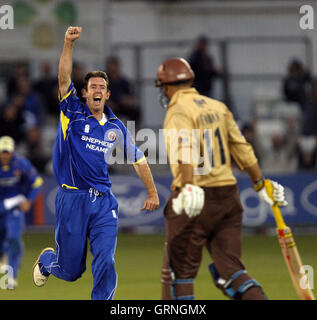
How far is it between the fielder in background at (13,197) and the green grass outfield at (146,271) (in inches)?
19.7

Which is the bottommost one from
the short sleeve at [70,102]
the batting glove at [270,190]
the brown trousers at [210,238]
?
the brown trousers at [210,238]

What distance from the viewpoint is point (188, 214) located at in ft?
24.9

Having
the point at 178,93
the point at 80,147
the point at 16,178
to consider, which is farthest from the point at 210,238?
the point at 16,178

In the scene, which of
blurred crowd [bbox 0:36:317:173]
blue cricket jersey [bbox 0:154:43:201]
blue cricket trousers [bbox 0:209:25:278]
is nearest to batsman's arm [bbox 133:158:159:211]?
blue cricket trousers [bbox 0:209:25:278]

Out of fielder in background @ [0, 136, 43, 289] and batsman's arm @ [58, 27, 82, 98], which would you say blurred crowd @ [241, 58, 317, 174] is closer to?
fielder in background @ [0, 136, 43, 289]

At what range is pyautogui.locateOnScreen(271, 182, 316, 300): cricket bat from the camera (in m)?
8.56

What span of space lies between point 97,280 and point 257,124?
41.3 feet

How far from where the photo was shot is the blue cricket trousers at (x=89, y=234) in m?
8.53

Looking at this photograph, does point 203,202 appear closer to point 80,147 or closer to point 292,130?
point 80,147

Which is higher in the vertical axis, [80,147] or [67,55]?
[67,55]

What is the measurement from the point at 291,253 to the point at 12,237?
17.3 feet

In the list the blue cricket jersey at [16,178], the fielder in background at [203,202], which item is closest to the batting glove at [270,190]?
the fielder in background at [203,202]

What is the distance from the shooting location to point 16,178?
1341 centimetres

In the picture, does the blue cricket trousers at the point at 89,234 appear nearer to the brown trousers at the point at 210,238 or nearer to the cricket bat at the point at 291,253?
the brown trousers at the point at 210,238
